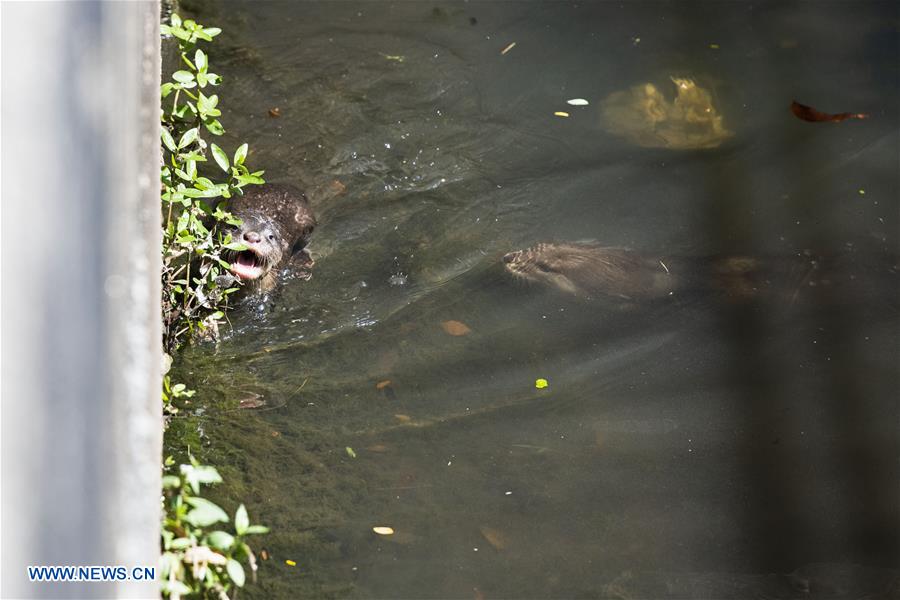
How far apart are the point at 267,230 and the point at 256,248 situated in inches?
7.9

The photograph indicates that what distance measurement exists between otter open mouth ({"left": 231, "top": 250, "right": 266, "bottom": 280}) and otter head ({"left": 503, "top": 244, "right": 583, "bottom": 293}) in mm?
1410

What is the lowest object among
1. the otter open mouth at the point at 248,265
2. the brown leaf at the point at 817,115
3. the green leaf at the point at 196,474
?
the otter open mouth at the point at 248,265

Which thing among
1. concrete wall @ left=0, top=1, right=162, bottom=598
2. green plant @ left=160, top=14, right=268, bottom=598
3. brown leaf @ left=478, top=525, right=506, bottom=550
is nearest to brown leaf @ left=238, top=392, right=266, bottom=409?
green plant @ left=160, top=14, right=268, bottom=598

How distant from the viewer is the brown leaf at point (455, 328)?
448 cm

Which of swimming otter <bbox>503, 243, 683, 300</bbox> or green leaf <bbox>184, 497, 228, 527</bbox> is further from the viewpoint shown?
swimming otter <bbox>503, 243, 683, 300</bbox>

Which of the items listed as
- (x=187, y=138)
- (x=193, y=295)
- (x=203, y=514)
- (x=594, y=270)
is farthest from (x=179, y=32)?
(x=594, y=270)

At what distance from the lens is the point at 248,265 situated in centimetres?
476

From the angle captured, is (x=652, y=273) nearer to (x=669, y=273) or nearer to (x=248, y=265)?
(x=669, y=273)

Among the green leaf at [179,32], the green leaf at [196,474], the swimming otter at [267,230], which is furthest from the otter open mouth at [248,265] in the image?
the green leaf at [196,474]

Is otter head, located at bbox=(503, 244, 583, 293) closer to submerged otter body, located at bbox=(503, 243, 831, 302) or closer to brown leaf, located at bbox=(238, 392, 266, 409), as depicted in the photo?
submerged otter body, located at bbox=(503, 243, 831, 302)

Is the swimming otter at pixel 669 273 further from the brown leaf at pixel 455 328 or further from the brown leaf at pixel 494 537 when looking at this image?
the brown leaf at pixel 494 537

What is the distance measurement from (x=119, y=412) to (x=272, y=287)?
10.9 feet

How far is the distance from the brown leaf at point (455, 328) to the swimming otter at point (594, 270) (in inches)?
20.7

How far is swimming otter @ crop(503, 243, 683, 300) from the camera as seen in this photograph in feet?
15.5
